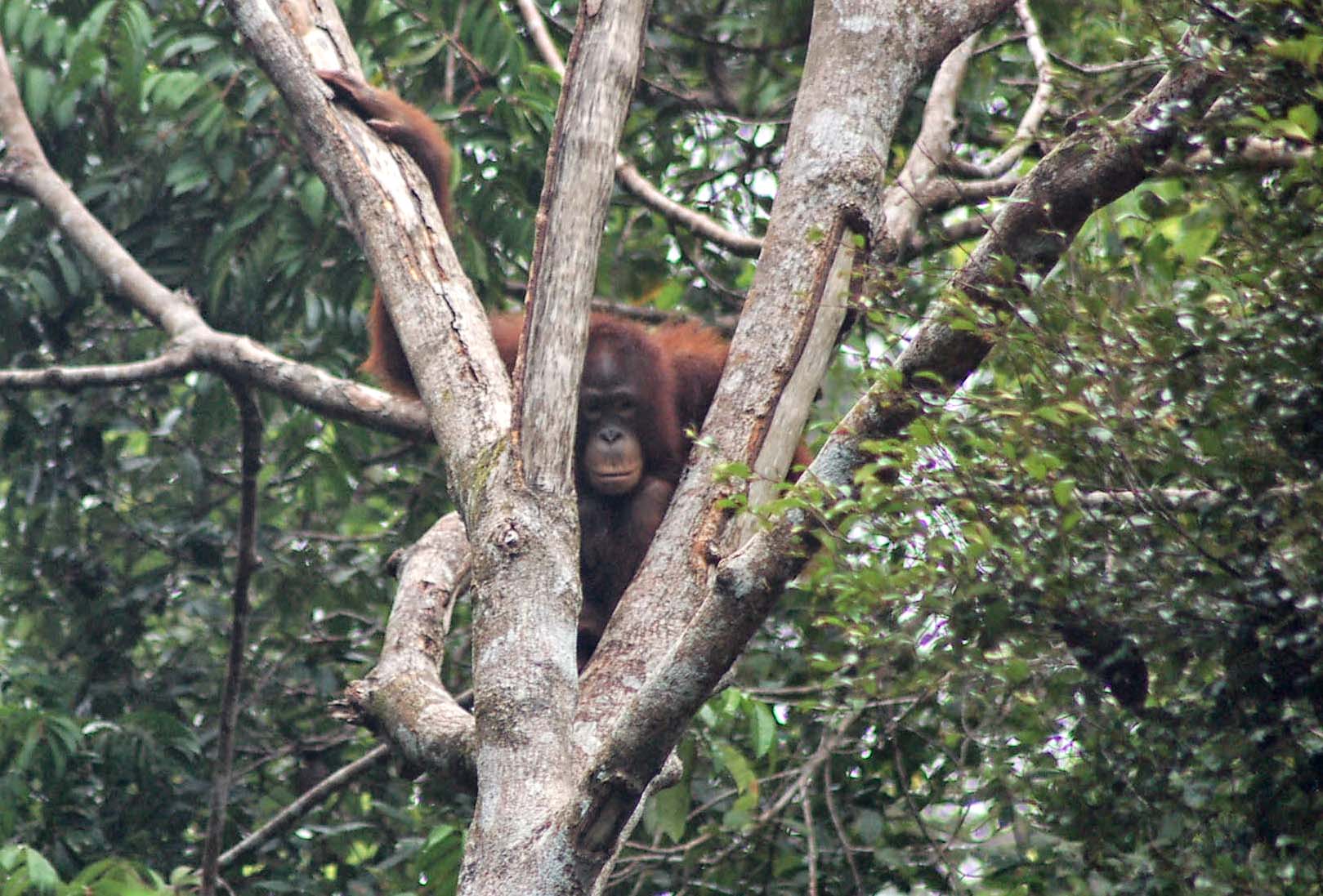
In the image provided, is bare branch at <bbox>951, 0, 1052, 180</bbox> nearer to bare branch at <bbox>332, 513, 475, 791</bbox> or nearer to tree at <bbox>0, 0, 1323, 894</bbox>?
tree at <bbox>0, 0, 1323, 894</bbox>

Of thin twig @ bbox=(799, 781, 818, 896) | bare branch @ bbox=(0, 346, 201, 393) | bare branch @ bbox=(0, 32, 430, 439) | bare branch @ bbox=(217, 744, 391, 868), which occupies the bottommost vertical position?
bare branch @ bbox=(217, 744, 391, 868)

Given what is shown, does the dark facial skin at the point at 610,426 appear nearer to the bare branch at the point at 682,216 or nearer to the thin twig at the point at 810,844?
the bare branch at the point at 682,216

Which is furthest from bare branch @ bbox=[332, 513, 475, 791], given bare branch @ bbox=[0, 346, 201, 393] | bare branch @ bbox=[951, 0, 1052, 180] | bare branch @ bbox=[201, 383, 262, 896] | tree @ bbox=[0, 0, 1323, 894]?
bare branch @ bbox=[951, 0, 1052, 180]

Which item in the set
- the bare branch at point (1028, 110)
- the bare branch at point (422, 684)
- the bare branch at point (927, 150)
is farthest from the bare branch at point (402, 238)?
the bare branch at point (1028, 110)

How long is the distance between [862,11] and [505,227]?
180cm

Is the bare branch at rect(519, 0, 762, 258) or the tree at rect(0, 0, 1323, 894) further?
the bare branch at rect(519, 0, 762, 258)

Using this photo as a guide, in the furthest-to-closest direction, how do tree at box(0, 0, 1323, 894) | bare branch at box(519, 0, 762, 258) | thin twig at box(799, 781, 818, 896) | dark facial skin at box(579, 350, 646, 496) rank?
bare branch at box(519, 0, 762, 258)
dark facial skin at box(579, 350, 646, 496)
thin twig at box(799, 781, 818, 896)
tree at box(0, 0, 1323, 894)

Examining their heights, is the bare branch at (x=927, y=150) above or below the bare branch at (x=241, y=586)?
above

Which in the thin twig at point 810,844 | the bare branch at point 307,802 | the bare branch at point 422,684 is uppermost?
the bare branch at point 422,684

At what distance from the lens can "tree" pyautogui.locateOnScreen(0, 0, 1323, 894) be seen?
78.5 inches

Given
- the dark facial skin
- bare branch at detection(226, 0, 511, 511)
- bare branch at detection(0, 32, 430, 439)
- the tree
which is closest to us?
the tree

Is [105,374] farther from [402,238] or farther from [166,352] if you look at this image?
[402,238]

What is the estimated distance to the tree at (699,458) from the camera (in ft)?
6.55

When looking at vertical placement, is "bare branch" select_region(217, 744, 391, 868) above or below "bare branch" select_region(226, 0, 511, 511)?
below
